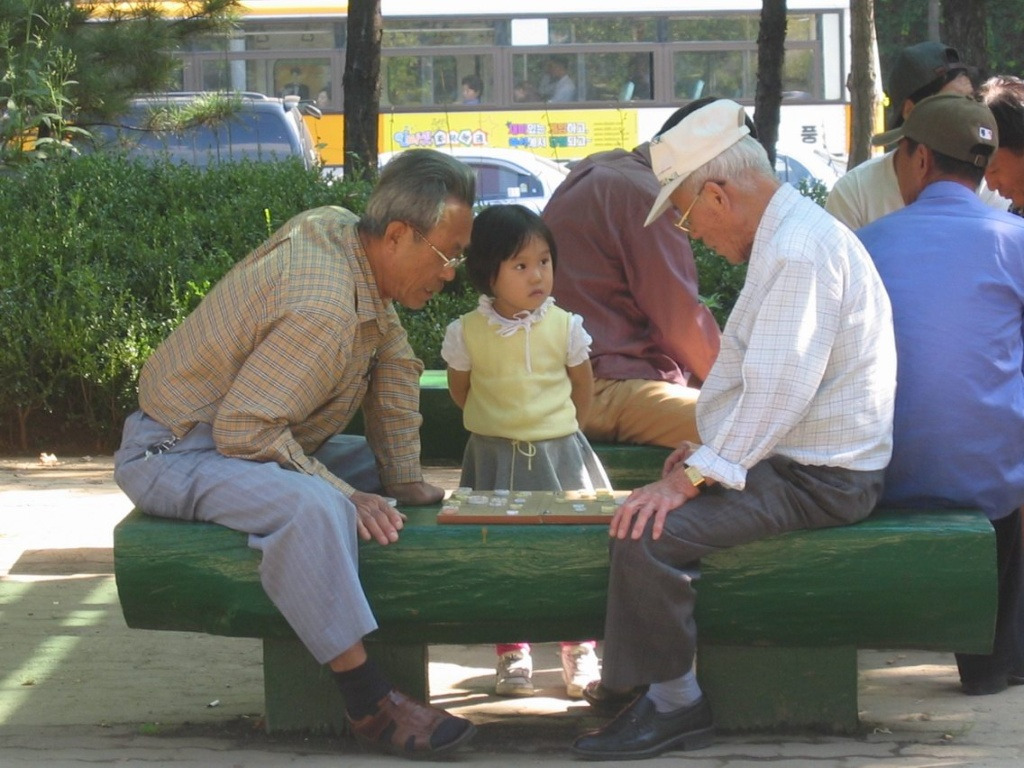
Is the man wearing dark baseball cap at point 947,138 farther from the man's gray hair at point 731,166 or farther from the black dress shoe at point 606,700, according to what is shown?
the black dress shoe at point 606,700

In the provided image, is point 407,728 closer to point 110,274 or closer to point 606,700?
point 606,700

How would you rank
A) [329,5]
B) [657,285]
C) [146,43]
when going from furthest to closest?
[329,5], [146,43], [657,285]

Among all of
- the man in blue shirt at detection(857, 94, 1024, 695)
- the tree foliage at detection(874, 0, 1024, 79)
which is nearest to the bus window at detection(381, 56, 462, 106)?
the tree foliage at detection(874, 0, 1024, 79)

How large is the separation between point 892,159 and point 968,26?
4.76m

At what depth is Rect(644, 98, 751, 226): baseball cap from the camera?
3.42 m

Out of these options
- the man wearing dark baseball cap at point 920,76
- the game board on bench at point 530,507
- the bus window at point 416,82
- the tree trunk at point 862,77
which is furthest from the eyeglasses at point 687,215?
the bus window at point 416,82

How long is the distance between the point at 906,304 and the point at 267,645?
1.68 metres

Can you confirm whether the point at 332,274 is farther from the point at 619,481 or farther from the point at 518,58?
the point at 518,58

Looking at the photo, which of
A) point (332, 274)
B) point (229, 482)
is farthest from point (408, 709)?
point (332, 274)

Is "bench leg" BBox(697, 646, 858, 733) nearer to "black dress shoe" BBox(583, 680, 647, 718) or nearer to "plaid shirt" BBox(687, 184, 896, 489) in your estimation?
"black dress shoe" BBox(583, 680, 647, 718)

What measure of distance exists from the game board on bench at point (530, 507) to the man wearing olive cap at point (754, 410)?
0.60 feet

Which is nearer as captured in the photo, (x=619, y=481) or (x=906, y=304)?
(x=906, y=304)

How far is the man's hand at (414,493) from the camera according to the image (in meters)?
3.85

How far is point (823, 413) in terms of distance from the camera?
11.1 ft
